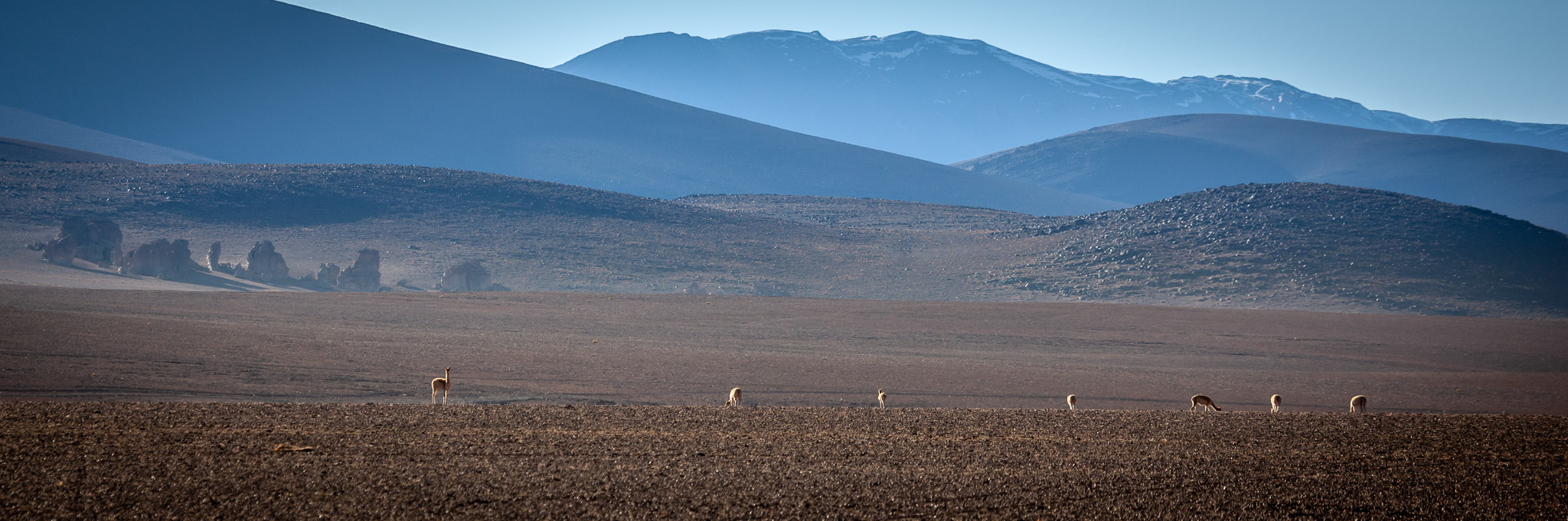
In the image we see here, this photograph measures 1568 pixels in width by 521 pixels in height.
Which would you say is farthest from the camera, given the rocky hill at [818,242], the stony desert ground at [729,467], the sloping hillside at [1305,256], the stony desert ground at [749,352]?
the rocky hill at [818,242]

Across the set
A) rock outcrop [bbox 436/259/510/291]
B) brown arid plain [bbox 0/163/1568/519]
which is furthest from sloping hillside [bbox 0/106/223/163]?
rock outcrop [bbox 436/259/510/291]

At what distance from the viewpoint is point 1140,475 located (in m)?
8.70

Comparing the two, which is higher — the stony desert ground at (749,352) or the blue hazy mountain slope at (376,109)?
the blue hazy mountain slope at (376,109)

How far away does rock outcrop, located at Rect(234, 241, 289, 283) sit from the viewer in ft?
134

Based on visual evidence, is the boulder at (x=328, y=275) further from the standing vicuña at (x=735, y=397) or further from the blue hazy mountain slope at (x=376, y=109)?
the blue hazy mountain slope at (x=376, y=109)

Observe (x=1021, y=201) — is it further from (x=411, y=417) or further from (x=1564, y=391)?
(x=411, y=417)

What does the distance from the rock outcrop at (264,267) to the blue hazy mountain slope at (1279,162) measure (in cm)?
10634

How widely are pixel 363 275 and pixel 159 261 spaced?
7463 millimetres

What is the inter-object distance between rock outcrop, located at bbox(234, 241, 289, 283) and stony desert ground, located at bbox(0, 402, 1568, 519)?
106 feet

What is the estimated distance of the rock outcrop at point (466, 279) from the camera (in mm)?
41625

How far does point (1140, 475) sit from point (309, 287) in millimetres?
39069

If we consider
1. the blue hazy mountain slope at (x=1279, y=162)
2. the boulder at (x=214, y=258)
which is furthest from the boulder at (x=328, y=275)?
the blue hazy mountain slope at (x=1279, y=162)

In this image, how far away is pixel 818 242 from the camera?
56500 millimetres

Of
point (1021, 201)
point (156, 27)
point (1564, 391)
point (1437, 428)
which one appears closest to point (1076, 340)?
point (1564, 391)
